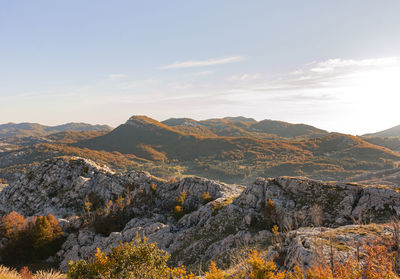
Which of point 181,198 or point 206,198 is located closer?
point 206,198

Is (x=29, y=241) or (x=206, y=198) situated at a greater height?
(x=206, y=198)

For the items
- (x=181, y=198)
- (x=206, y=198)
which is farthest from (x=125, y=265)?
(x=181, y=198)

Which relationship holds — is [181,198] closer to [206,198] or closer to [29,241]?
[206,198]

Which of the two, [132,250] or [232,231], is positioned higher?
[132,250]

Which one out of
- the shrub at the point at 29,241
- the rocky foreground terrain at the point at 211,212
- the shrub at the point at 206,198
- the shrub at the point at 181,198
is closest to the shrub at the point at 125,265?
the rocky foreground terrain at the point at 211,212

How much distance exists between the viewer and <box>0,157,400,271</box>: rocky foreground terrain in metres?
16.9

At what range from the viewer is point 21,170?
521ft

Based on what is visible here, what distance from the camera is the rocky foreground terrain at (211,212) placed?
55.6 ft

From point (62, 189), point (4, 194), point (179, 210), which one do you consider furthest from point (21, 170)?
point (179, 210)

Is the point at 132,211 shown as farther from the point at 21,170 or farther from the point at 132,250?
Result: the point at 21,170

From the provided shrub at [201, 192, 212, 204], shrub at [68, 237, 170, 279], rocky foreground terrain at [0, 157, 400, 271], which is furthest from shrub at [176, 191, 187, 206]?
shrub at [68, 237, 170, 279]

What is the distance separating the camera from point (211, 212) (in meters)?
34.2

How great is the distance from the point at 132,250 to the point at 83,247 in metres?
30.4

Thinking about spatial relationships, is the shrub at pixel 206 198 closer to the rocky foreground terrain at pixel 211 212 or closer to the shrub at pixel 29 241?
the rocky foreground terrain at pixel 211 212
